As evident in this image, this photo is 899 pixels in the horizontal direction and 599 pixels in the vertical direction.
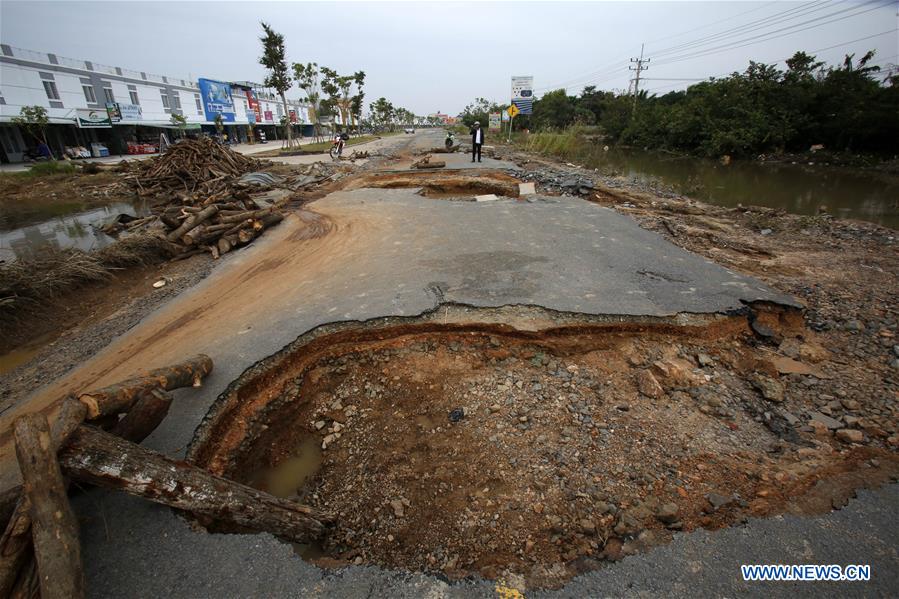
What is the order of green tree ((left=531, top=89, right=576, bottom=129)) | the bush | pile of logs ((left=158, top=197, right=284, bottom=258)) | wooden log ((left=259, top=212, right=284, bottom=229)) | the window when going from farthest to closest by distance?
green tree ((left=531, top=89, right=576, bottom=129)) → the window → the bush → wooden log ((left=259, top=212, right=284, bottom=229)) → pile of logs ((left=158, top=197, right=284, bottom=258))

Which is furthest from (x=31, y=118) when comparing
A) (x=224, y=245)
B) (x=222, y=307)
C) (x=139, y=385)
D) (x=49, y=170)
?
(x=139, y=385)

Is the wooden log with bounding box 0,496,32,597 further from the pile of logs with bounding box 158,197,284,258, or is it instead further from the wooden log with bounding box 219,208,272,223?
the wooden log with bounding box 219,208,272,223

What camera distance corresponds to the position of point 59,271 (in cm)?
607

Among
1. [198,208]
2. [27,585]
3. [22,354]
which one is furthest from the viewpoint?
[198,208]

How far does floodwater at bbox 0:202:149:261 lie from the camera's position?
8750 mm

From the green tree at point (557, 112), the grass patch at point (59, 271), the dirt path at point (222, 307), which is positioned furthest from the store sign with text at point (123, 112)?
the green tree at point (557, 112)

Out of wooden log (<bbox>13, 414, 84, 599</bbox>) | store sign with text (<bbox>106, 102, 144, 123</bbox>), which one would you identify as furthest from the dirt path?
store sign with text (<bbox>106, 102, 144, 123</bbox>)

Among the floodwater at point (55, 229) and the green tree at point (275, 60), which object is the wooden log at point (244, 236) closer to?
the floodwater at point (55, 229)

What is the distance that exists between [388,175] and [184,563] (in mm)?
13994

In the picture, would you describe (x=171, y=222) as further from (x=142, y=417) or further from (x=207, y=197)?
(x=142, y=417)

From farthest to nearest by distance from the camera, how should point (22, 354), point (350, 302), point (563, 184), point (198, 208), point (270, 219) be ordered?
point (563, 184), point (198, 208), point (270, 219), point (22, 354), point (350, 302)

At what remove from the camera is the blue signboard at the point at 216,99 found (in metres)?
40.0

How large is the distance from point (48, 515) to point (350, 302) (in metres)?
3.00

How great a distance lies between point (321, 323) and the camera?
4.04 metres
